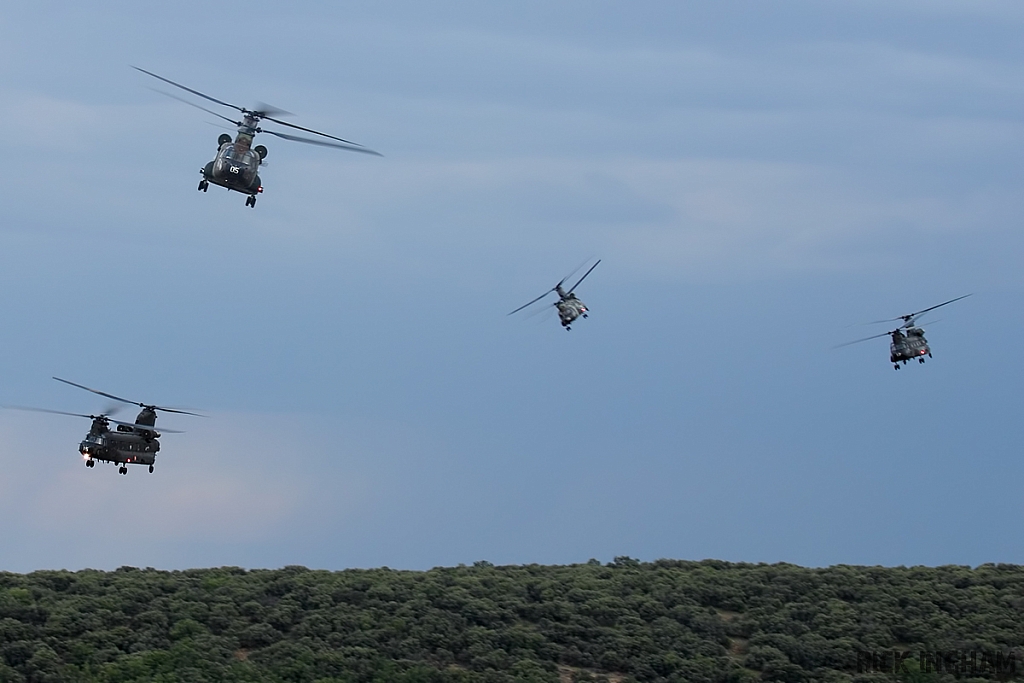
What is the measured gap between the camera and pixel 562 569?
69312 millimetres

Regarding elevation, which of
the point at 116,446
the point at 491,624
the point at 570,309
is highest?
the point at 570,309

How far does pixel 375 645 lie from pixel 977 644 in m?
20.4

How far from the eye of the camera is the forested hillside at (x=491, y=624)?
54.0 meters

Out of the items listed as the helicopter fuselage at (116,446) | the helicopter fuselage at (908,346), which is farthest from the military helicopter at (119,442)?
the helicopter fuselage at (908,346)

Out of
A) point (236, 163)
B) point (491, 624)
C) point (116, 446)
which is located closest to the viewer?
point (116, 446)

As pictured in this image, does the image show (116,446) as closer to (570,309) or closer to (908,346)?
(570,309)

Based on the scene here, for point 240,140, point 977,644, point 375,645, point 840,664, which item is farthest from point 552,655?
point 240,140

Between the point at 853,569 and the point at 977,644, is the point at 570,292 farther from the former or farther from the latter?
the point at 977,644

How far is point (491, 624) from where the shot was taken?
58.4 metres

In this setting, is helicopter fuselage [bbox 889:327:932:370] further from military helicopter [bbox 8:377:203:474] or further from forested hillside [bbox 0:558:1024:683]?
military helicopter [bbox 8:377:203:474]

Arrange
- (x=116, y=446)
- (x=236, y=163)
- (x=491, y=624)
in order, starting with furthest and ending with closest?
1. (x=491, y=624)
2. (x=236, y=163)
3. (x=116, y=446)

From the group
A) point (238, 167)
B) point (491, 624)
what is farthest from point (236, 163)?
point (491, 624)

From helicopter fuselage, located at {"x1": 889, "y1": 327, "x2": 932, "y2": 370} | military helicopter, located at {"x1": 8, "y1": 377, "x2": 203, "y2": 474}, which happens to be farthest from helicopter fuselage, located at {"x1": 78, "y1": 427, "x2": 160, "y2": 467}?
helicopter fuselage, located at {"x1": 889, "y1": 327, "x2": 932, "y2": 370}

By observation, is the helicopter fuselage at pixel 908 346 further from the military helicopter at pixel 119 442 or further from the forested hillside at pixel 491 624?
the military helicopter at pixel 119 442
